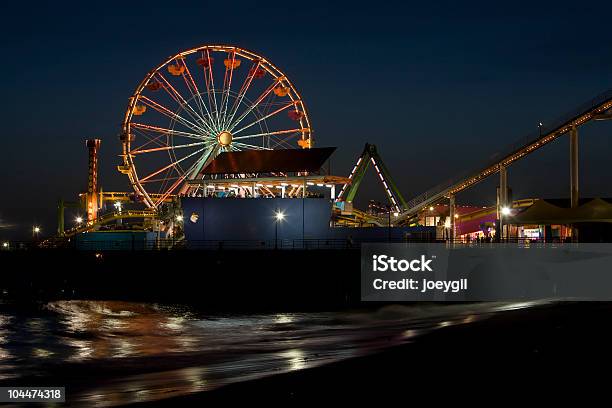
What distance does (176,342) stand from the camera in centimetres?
3069

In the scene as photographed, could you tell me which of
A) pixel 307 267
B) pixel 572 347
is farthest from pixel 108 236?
pixel 572 347

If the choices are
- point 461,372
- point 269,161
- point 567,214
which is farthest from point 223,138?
point 461,372

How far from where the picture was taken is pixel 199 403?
61.5 feet

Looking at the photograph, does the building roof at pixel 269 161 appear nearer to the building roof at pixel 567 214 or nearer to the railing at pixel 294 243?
the railing at pixel 294 243

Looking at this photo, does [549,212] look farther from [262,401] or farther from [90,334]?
[262,401]

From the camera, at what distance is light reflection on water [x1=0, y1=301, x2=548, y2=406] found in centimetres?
2228

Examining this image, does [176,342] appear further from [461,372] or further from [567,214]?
[567,214]

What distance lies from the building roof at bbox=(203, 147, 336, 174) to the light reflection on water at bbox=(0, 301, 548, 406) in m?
20.8

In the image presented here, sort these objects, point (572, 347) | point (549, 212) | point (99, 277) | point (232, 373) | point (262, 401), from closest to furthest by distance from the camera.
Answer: point (262, 401)
point (232, 373)
point (572, 347)
point (99, 277)
point (549, 212)

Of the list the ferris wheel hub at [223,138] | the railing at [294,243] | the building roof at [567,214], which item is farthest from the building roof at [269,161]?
the building roof at [567,214]

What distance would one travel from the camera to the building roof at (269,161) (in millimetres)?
62562

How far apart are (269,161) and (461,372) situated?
4436 cm

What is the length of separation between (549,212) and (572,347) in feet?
118

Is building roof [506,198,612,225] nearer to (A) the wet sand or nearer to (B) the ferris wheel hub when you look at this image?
(B) the ferris wheel hub
